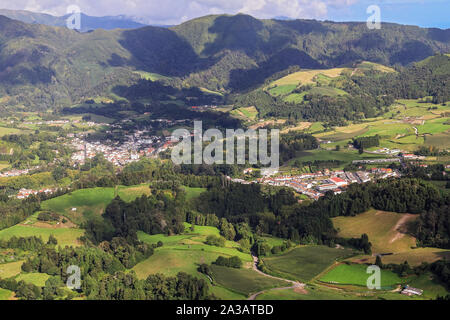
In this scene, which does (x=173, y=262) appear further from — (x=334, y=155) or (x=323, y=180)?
(x=334, y=155)

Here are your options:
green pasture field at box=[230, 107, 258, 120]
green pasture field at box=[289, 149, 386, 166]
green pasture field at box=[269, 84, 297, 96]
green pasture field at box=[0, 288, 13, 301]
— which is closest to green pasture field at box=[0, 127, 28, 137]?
green pasture field at box=[230, 107, 258, 120]

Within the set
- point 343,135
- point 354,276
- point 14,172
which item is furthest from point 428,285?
point 14,172

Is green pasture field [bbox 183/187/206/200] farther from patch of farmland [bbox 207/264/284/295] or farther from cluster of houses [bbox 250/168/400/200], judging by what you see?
patch of farmland [bbox 207/264/284/295]

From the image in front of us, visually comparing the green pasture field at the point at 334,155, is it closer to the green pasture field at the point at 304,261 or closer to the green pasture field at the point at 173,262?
the green pasture field at the point at 304,261

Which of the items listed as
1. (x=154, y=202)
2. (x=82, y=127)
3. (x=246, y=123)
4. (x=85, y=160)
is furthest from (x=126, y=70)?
(x=154, y=202)

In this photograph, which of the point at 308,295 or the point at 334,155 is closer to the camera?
the point at 308,295
